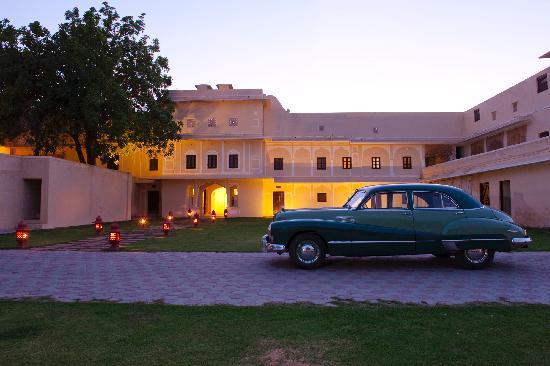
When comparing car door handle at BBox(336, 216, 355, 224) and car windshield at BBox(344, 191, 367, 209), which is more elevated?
car windshield at BBox(344, 191, 367, 209)

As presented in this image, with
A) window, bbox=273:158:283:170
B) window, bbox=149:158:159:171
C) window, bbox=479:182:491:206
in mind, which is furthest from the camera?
window, bbox=273:158:283:170

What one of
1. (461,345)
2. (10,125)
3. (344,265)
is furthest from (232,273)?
(10,125)

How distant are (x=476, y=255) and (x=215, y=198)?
34.4 metres

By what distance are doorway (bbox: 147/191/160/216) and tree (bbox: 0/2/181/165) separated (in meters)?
9.95

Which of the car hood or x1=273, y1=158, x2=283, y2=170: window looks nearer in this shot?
the car hood

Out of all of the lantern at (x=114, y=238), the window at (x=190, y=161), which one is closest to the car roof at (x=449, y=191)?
the lantern at (x=114, y=238)

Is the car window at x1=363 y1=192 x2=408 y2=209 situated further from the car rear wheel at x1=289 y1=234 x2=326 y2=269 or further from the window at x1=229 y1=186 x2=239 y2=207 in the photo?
the window at x1=229 y1=186 x2=239 y2=207

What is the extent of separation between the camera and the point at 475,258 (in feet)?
28.5

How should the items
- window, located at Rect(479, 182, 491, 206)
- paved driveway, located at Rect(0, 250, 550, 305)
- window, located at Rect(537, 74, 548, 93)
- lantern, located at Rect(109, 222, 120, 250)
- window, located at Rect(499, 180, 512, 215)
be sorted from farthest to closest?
window, located at Rect(537, 74, 548, 93) → window, located at Rect(479, 182, 491, 206) → window, located at Rect(499, 180, 512, 215) → lantern, located at Rect(109, 222, 120, 250) → paved driveway, located at Rect(0, 250, 550, 305)

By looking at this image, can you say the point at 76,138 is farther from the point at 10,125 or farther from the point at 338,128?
the point at 338,128

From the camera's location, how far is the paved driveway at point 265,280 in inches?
251

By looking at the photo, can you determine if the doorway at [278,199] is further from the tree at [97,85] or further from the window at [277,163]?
the tree at [97,85]

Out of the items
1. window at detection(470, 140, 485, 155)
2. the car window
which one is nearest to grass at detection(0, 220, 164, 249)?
the car window

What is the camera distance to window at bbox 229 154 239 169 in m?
36.8
